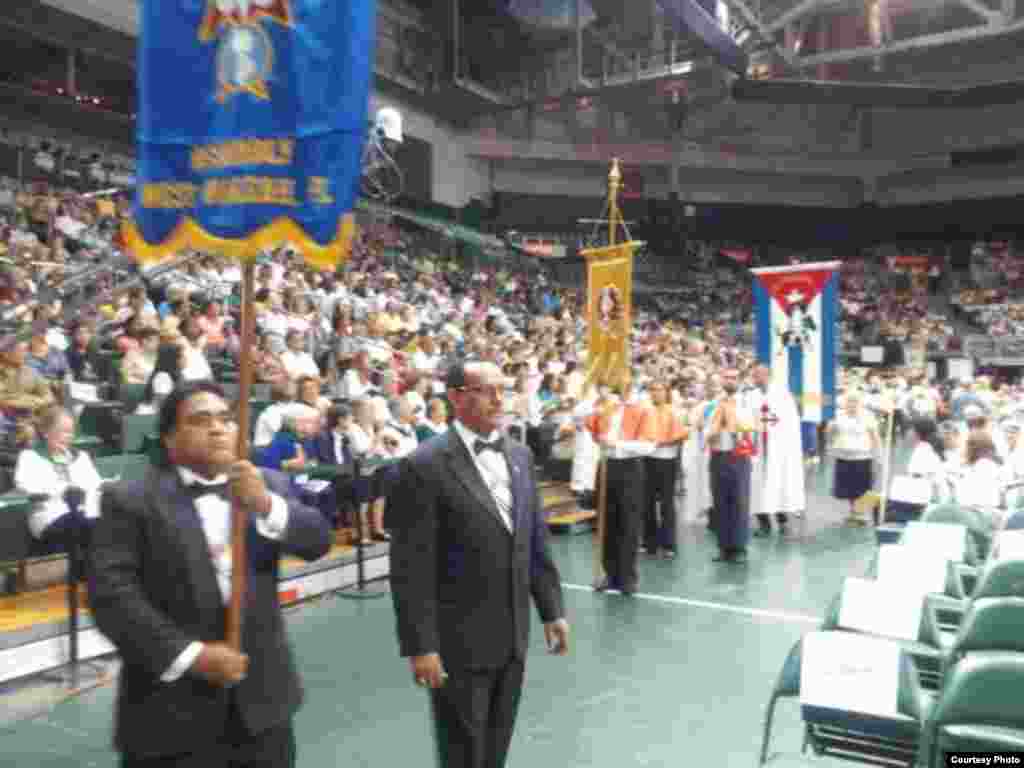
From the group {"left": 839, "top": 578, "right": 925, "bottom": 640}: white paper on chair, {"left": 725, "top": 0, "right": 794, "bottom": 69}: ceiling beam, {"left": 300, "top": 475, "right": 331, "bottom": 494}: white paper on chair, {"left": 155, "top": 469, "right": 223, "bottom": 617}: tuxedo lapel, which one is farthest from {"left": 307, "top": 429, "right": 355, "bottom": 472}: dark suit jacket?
{"left": 725, "top": 0, "right": 794, "bottom": 69}: ceiling beam

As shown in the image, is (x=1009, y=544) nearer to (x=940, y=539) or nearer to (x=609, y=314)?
(x=940, y=539)

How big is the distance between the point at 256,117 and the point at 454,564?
1343mm

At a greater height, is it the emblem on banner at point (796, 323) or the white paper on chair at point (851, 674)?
the emblem on banner at point (796, 323)

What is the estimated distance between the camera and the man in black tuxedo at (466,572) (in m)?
2.66

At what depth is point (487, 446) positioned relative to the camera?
283 centimetres

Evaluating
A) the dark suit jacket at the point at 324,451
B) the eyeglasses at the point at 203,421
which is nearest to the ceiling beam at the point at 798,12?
the dark suit jacket at the point at 324,451

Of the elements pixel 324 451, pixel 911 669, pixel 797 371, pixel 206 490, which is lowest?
pixel 911 669

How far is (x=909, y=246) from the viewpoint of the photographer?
31719 millimetres

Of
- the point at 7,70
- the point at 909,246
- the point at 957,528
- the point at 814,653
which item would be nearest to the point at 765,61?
the point at 909,246

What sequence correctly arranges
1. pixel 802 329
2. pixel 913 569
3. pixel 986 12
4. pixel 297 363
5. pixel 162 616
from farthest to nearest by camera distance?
pixel 986 12
pixel 297 363
pixel 802 329
pixel 913 569
pixel 162 616

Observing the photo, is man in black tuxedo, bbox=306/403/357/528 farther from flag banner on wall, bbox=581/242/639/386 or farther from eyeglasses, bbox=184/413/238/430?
eyeglasses, bbox=184/413/238/430

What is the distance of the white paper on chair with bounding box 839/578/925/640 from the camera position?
3891 mm

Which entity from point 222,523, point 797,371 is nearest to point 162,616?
point 222,523

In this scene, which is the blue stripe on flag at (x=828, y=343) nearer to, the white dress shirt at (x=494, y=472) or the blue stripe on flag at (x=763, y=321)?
the blue stripe on flag at (x=763, y=321)
